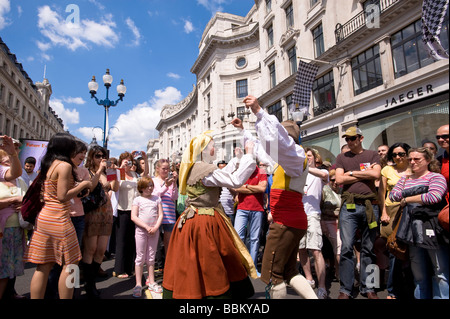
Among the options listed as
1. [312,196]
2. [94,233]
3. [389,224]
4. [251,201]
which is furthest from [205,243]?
[251,201]

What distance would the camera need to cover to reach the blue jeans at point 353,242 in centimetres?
339

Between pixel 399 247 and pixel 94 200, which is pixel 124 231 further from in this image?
A: pixel 399 247

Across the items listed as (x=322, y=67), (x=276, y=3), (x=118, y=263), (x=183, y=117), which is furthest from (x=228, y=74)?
(x=118, y=263)

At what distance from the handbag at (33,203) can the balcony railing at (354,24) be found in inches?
597

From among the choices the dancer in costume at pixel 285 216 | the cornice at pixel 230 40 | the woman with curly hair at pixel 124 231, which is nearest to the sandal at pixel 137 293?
the woman with curly hair at pixel 124 231

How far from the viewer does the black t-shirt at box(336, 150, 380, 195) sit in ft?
11.6

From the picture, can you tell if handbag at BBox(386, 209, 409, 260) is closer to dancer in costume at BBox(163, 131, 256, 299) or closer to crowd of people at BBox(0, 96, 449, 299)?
crowd of people at BBox(0, 96, 449, 299)

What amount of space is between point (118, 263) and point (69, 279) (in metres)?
2.25

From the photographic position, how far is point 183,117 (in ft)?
171

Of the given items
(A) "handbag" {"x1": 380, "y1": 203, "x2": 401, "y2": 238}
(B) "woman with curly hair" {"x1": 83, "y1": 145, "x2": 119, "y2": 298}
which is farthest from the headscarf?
(A) "handbag" {"x1": 380, "y1": 203, "x2": 401, "y2": 238}

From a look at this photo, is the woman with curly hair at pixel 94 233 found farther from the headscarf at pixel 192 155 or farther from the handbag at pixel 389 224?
the handbag at pixel 389 224

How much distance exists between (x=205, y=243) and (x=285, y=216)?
86 centimetres

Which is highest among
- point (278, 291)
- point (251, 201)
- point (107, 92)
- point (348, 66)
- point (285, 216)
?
point (348, 66)

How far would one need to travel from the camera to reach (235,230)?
113 inches
